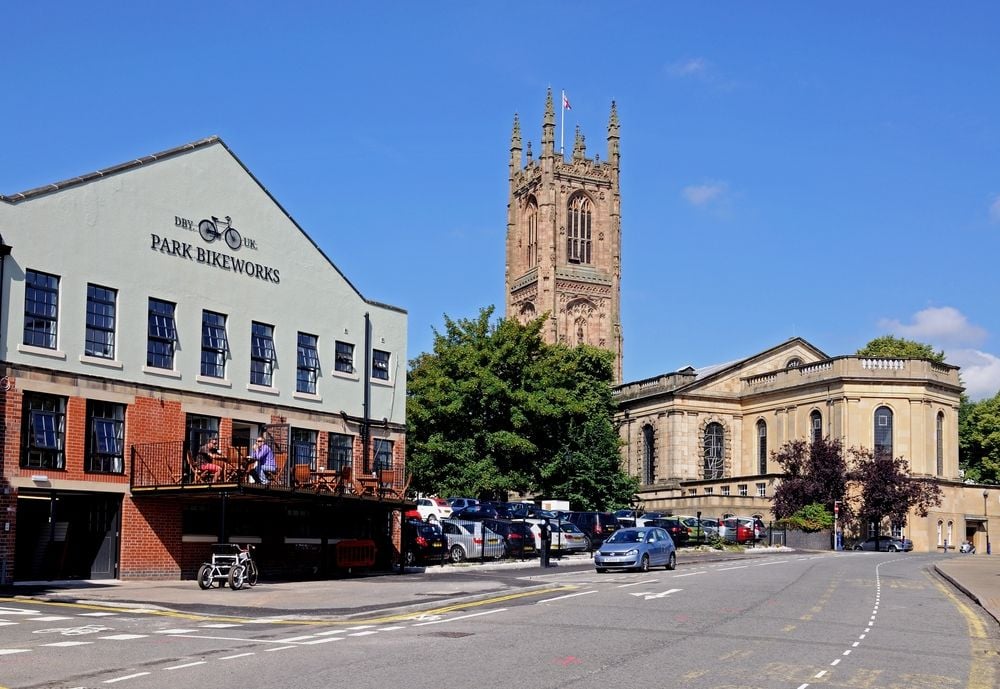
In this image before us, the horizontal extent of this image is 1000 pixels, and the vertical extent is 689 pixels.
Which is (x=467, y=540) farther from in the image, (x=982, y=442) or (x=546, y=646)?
(x=982, y=442)

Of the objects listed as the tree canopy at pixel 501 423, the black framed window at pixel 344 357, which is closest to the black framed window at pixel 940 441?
the tree canopy at pixel 501 423

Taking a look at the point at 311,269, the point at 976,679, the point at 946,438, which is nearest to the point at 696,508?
the point at 946,438

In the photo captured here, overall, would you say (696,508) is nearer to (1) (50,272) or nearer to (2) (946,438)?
(2) (946,438)

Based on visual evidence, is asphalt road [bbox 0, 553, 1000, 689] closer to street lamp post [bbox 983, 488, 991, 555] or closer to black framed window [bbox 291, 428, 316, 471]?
black framed window [bbox 291, 428, 316, 471]

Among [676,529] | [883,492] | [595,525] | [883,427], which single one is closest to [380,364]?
[595,525]

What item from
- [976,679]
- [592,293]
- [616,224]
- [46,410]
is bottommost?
[976,679]

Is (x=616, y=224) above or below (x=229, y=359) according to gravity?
above

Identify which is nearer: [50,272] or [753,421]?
[50,272]

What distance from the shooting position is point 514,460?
65812 millimetres

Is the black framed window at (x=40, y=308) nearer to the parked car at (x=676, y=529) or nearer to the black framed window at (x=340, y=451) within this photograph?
the black framed window at (x=340, y=451)

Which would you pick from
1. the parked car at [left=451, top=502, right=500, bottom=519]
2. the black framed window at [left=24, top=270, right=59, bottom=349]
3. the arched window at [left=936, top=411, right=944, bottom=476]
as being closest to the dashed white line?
the black framed window at [left=24, top=270, right=59, bottom=349]

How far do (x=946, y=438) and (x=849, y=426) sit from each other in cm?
759

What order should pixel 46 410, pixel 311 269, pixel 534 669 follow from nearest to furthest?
pixel 534 669 < pixel 46 410 < pixel 311 269

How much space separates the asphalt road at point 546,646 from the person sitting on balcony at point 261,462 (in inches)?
279
